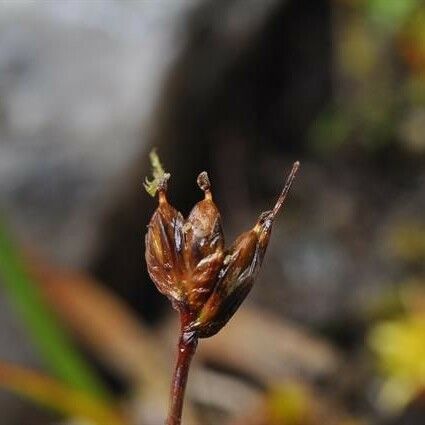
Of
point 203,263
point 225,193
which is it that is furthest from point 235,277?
point 225,193

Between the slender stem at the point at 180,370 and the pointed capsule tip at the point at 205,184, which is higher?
the pointed capsule tip at the point at 205,184

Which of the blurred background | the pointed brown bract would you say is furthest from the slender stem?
the blurred background

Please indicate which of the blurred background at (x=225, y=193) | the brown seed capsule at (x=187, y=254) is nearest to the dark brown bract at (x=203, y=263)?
the brown seed capsule at (x=187, y=254)

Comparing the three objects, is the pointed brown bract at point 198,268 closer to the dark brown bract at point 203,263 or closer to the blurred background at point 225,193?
the dark brown bract at point 203,263

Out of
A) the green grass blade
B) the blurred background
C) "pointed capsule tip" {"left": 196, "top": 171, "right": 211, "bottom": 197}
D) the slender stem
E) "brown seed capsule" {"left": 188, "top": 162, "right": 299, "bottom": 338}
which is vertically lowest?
the slender stem

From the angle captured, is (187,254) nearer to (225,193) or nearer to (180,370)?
(180,370)

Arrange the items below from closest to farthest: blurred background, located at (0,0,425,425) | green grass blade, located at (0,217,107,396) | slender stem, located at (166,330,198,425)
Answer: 1. slender stem, located at (166,330,198,425)
2. green grass blade, located at (0,217,107,396)
3. blurred background, located at (0,0,425,425)

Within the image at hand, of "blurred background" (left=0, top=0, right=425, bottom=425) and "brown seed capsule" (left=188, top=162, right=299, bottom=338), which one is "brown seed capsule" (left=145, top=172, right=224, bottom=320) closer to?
"brown seed capsule" (left=188, top=162, right=299, bottom=338)
